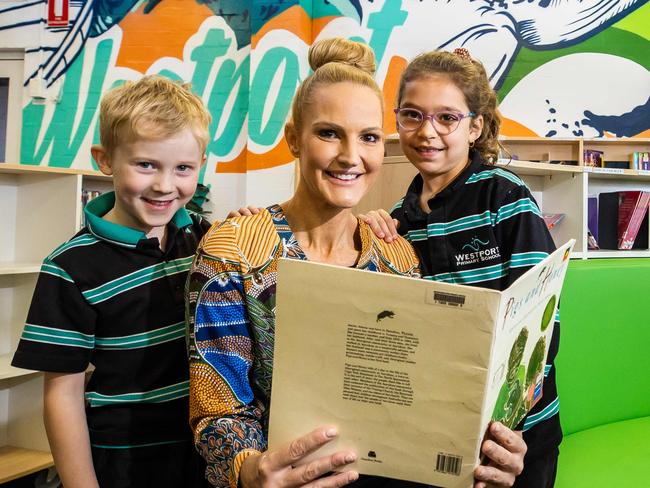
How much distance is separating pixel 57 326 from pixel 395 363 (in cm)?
78

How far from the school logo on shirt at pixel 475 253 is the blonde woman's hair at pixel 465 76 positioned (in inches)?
15.1

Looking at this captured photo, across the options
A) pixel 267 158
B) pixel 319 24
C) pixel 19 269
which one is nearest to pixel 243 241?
pixel 19 269

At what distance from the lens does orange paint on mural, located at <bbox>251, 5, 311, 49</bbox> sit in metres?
4.64

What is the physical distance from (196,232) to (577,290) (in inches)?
46.1

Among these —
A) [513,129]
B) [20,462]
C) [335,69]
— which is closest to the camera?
[335,69]

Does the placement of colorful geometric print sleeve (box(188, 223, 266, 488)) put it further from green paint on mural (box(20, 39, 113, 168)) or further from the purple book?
green paint on mural (box(20, 39, 113, 168))

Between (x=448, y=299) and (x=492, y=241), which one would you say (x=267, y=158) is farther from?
(x=448, y=299)

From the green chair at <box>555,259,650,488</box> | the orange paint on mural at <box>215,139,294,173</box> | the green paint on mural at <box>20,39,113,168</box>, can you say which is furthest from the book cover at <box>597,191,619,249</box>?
the green paint on mural at <box>20,39,113,168</box>

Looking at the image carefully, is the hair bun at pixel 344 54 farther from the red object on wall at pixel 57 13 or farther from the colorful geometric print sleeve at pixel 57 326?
the red object on wall at pixel 57 13

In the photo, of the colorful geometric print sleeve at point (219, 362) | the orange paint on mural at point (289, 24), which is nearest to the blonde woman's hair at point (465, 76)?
the colorful geometric print sleeve at point (219, 362)

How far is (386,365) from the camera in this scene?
2.80 feet

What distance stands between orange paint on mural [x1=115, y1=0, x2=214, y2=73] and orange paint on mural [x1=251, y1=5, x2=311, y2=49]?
0.56 m

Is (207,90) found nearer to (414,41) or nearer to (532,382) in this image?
(414,41)

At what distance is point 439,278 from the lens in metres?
1.49
